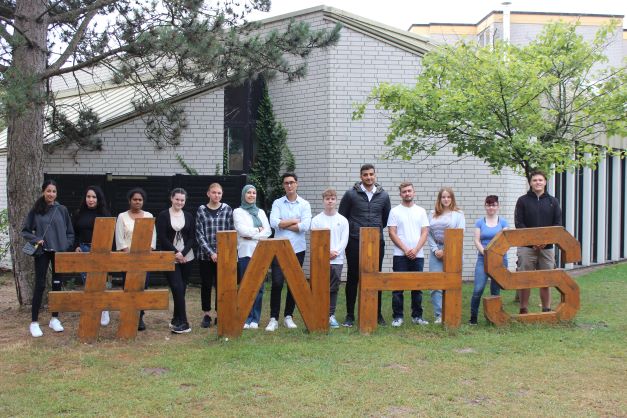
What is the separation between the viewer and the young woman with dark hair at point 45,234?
7168 millimetres

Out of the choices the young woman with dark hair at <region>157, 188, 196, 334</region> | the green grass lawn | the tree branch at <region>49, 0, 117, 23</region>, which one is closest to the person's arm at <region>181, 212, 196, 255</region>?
the young woman with dark hair at <region>157, 188, 196, 334</region>

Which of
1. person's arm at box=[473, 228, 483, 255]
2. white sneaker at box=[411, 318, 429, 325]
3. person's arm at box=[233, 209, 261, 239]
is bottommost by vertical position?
white sneaker at box=[411, 318, 429, 325]

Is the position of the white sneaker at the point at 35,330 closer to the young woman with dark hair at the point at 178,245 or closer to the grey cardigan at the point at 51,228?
the grey cardigan at the point at 51,228

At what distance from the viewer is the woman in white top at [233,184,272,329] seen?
7.43m

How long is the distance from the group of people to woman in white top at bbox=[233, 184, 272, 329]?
11 millimetres

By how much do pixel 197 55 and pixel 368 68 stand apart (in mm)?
4186

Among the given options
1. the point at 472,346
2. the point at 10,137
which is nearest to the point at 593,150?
the point at 472,346

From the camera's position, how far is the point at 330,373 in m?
5.61

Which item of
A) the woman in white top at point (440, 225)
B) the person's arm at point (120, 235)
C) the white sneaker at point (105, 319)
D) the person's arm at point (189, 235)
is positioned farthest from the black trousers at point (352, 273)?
the white sneaker at point (105, 319)

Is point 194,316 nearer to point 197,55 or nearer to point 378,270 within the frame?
point 378,270

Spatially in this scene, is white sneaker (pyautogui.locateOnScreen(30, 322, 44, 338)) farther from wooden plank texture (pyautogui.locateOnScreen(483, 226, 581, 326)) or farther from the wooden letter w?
wooden plank texture (pyautogui.locateOnScreen(483, 226, 581, 326))

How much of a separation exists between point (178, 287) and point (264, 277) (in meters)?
1.05

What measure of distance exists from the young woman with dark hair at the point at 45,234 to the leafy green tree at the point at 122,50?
110 centimetres

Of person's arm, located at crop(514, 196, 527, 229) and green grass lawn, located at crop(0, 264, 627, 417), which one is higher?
person's arm, located at crop(514, 196, 527, 229)
